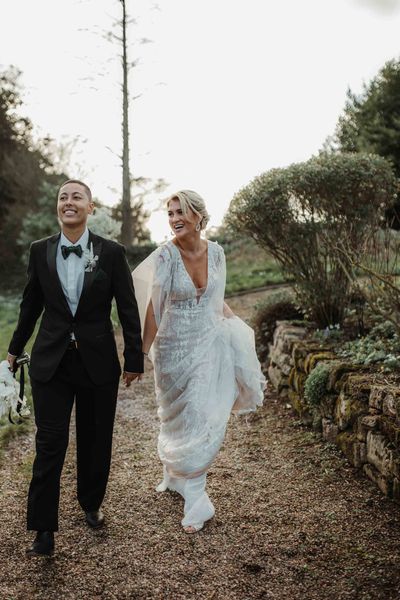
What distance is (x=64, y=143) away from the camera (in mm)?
21656

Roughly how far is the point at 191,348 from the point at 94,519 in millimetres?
1298

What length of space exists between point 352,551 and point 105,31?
58.4ft

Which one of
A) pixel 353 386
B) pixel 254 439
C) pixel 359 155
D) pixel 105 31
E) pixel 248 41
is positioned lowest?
pixel 254 439

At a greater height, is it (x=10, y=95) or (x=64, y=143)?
(x=10, y=95)

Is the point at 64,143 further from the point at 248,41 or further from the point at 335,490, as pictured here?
the point at 335,490

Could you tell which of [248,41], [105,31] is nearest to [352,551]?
[248,41]

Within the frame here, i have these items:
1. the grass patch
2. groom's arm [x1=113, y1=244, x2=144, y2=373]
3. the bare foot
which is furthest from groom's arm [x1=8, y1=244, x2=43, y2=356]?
the grass patch

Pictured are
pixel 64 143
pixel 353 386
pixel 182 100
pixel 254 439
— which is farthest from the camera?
pixel 64 143

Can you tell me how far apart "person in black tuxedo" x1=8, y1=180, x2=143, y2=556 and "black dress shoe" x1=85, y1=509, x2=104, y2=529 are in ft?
1.22

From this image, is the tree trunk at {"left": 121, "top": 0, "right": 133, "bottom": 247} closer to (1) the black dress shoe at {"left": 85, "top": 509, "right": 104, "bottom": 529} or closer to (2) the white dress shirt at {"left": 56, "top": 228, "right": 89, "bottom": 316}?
(2) the white dress shirt at {"left": 56, "top": 228, "right": 89, "bottom": 316}

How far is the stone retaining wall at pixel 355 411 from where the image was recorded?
4379mm

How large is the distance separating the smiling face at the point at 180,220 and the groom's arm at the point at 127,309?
0.52 meters

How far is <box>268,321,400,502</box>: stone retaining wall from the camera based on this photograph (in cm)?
438

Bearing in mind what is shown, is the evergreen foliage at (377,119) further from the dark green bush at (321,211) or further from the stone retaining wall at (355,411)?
the stone retaining wall at (355,411)
